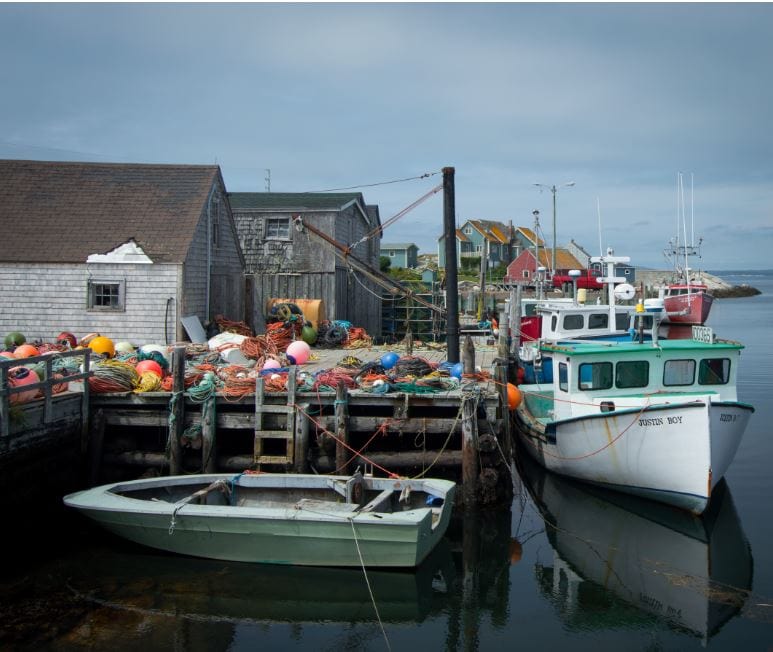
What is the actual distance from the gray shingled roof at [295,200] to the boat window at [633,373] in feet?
46.8

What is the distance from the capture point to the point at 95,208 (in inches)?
752

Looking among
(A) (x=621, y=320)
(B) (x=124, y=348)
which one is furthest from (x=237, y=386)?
(A) (x=621, y=320)

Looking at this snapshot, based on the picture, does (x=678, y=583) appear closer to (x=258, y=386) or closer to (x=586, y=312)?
(x=258, y=386)

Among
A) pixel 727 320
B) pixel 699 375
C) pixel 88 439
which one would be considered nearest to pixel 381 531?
pixel 88 439

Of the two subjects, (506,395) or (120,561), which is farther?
(506,395)

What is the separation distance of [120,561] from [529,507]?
6949 millimetres

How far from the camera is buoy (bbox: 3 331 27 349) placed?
54.5 feet

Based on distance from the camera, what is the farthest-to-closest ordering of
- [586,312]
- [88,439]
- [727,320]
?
[727,320] < [586,312] < [88,439]

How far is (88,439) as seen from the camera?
12.5 m

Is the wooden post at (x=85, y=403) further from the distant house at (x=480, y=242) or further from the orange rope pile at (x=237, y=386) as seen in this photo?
the distant house at (x=480, y=242)

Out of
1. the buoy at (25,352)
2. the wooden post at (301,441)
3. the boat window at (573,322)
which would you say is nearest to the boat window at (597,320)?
the boat window at (573,322)

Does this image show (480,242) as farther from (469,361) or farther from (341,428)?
(341,428)

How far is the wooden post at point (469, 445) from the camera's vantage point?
38.8 feet

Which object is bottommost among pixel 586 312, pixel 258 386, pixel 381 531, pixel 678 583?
pixel 678 583
